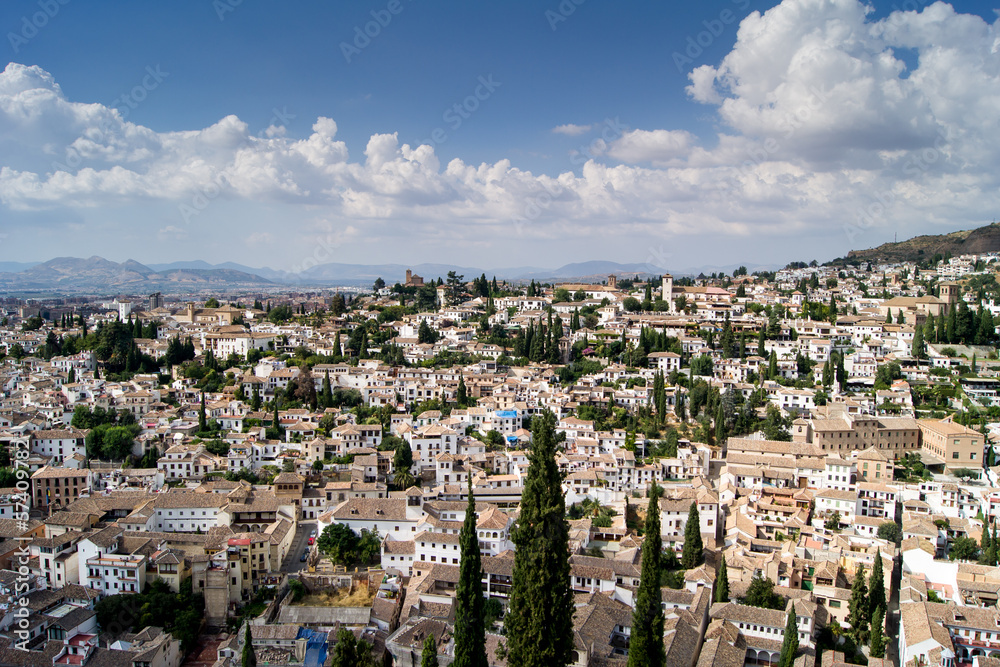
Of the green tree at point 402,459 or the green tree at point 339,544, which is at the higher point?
the green tree at point 402,459

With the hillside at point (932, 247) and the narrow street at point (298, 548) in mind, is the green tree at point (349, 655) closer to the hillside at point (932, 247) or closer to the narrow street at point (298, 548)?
the narrow street at point (298, 548)

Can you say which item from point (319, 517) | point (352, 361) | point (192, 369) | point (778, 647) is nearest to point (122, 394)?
point (192, 369)

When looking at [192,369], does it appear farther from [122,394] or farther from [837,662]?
[837,662]

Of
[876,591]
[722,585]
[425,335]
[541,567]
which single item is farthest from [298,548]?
[425,335]

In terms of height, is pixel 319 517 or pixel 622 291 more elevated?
pixel 622 291

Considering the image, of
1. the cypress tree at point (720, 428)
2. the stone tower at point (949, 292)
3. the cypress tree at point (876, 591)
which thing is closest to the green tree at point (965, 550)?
the cypress tree at point (876, 591)

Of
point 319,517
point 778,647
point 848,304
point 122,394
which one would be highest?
point 848,304
